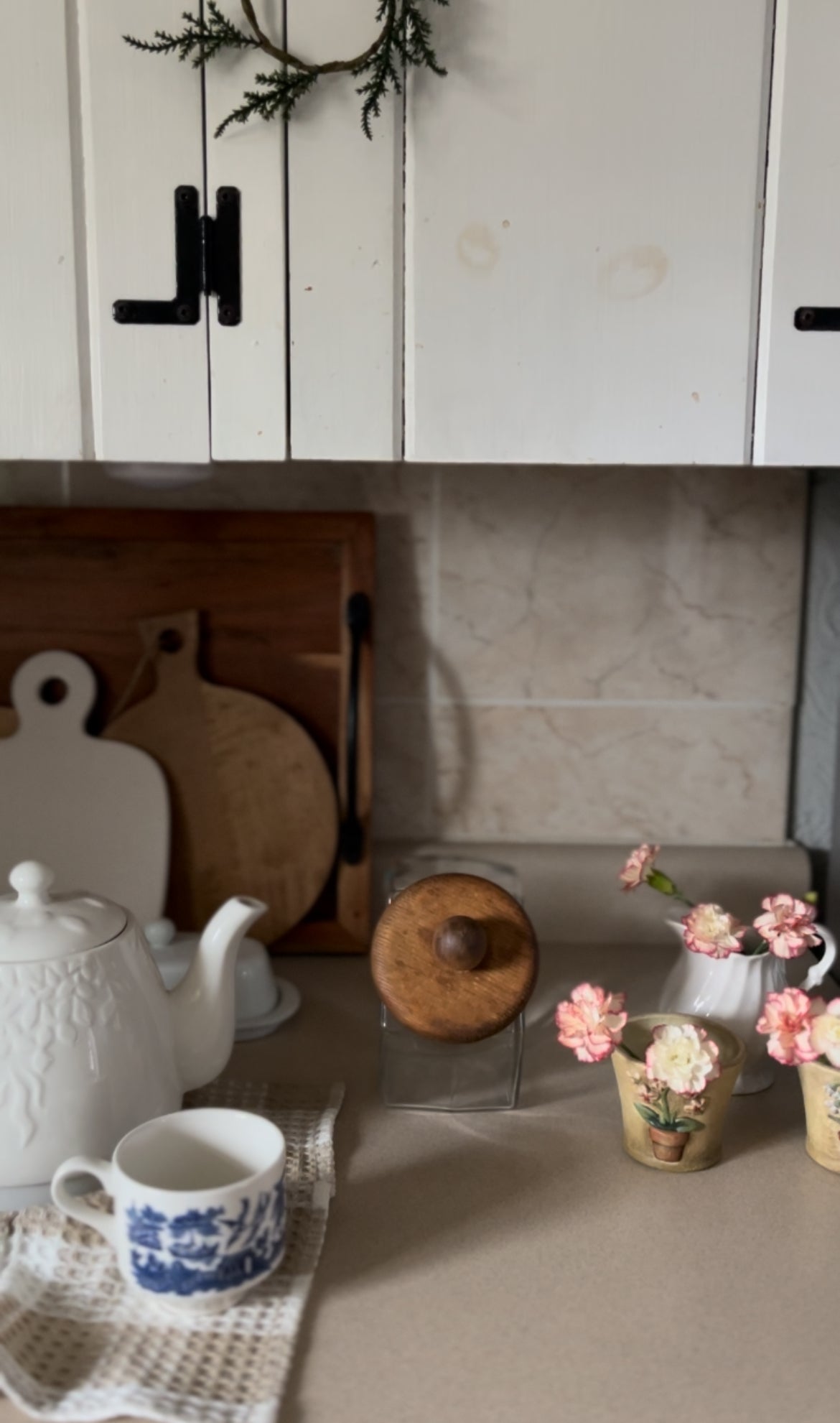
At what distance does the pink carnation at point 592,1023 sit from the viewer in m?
0.92

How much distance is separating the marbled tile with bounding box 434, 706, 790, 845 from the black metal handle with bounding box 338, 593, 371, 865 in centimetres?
11

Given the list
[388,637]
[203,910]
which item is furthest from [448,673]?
[203,910]

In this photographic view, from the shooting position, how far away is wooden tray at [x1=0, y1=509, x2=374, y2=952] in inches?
48.9

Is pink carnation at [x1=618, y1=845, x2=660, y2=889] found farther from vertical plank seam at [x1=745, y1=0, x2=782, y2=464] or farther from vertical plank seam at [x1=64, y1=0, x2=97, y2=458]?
vertical plank seam at [x1=64, y1=0, x2=97, y2=458]

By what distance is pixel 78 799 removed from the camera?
1.23m

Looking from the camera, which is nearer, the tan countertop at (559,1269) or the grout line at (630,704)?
the tan countertop at (559,1269)

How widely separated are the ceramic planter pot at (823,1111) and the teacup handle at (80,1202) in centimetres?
51

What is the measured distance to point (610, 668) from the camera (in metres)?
1.30

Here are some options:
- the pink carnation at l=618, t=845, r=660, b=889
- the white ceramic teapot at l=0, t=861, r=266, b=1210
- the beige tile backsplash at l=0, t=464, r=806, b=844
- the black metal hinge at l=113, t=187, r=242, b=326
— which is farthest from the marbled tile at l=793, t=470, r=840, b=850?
the white ceramic teapot at l=0, t=861, r=266, b=1210

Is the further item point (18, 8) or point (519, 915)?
point (519, 915)

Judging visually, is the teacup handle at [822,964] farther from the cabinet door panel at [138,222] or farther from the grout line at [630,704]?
the cabinet door panel at [138,222]

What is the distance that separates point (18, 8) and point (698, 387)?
0.55 metres

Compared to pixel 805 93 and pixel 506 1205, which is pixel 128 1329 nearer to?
pixel 506 1205

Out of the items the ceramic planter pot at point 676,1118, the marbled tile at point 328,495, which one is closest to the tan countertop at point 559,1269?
the ceramic planter pot at point 676,1118
